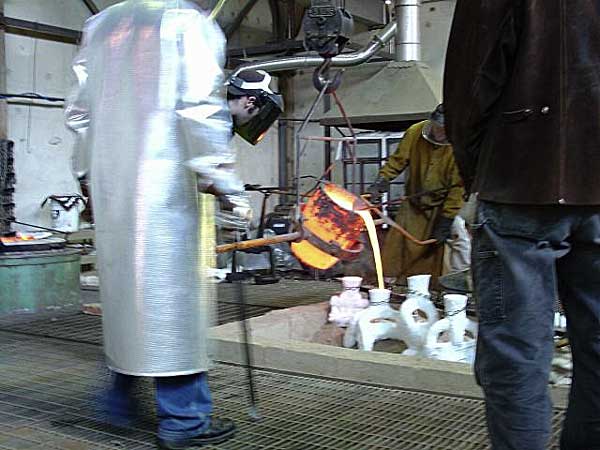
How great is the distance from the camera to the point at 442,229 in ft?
19.1

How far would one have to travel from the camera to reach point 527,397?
1.76 meters

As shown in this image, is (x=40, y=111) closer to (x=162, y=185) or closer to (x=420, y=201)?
(x=420, y=201)

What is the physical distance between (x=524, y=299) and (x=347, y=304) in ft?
11.2

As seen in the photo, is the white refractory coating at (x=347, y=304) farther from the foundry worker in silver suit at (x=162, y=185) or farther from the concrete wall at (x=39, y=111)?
the concrete wall at (x=39, y=111)

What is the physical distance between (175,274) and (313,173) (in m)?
9.80

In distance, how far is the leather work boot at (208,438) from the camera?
268 centimetres

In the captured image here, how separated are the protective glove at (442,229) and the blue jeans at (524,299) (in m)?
3.90

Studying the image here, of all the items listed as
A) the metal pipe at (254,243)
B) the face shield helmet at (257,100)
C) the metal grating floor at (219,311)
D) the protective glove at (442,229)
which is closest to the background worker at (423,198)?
the protective glove at (442,229)

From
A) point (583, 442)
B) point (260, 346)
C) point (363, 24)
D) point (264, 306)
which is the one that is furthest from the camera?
point (363, 24)

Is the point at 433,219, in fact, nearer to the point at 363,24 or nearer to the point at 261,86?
the point at 261,86

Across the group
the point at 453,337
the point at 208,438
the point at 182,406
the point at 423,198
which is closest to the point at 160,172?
the point at 182,406

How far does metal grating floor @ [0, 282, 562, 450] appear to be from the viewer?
2770mm

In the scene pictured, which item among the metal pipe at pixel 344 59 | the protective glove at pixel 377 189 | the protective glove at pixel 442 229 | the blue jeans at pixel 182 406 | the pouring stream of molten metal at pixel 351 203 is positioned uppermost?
the metal pipe at pixel 344 59

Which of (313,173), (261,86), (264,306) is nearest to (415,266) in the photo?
(264,306)
